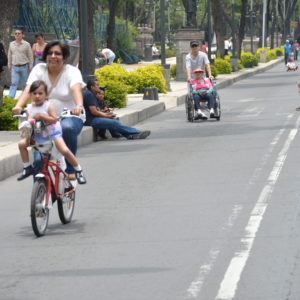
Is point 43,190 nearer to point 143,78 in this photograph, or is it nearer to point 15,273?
point 15,273

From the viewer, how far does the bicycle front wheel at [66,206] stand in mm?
10039

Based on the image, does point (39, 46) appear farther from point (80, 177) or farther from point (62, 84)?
point (80, 177)

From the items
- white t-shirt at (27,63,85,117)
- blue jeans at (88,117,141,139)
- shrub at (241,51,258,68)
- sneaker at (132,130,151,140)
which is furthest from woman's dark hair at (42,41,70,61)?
shrub at (241,51,258,68)

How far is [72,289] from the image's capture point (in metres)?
7.38

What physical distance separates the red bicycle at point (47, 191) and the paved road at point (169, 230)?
0.16 m

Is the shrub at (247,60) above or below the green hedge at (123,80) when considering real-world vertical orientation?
below

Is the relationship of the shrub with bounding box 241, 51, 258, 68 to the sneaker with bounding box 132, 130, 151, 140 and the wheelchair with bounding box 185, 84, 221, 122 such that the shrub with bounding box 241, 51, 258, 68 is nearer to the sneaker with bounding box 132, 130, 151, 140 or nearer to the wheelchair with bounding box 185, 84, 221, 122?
the wheelchair with bounding box 185, 84, 221, 122

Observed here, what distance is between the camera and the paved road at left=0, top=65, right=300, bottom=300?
24.2ft

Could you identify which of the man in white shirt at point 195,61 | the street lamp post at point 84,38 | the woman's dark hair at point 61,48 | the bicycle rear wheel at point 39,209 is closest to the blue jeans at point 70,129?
the woman's dark hair at point 61,48

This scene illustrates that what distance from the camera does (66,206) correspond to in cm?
1029

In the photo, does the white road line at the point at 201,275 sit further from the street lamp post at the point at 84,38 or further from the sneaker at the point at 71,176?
the street lamp post at the point at 84,38

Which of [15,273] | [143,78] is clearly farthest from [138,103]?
[15,273]

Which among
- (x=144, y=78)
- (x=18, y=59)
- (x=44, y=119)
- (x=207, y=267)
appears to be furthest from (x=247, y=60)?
(x=207, y=267)

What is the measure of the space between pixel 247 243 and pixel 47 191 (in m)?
1.99
